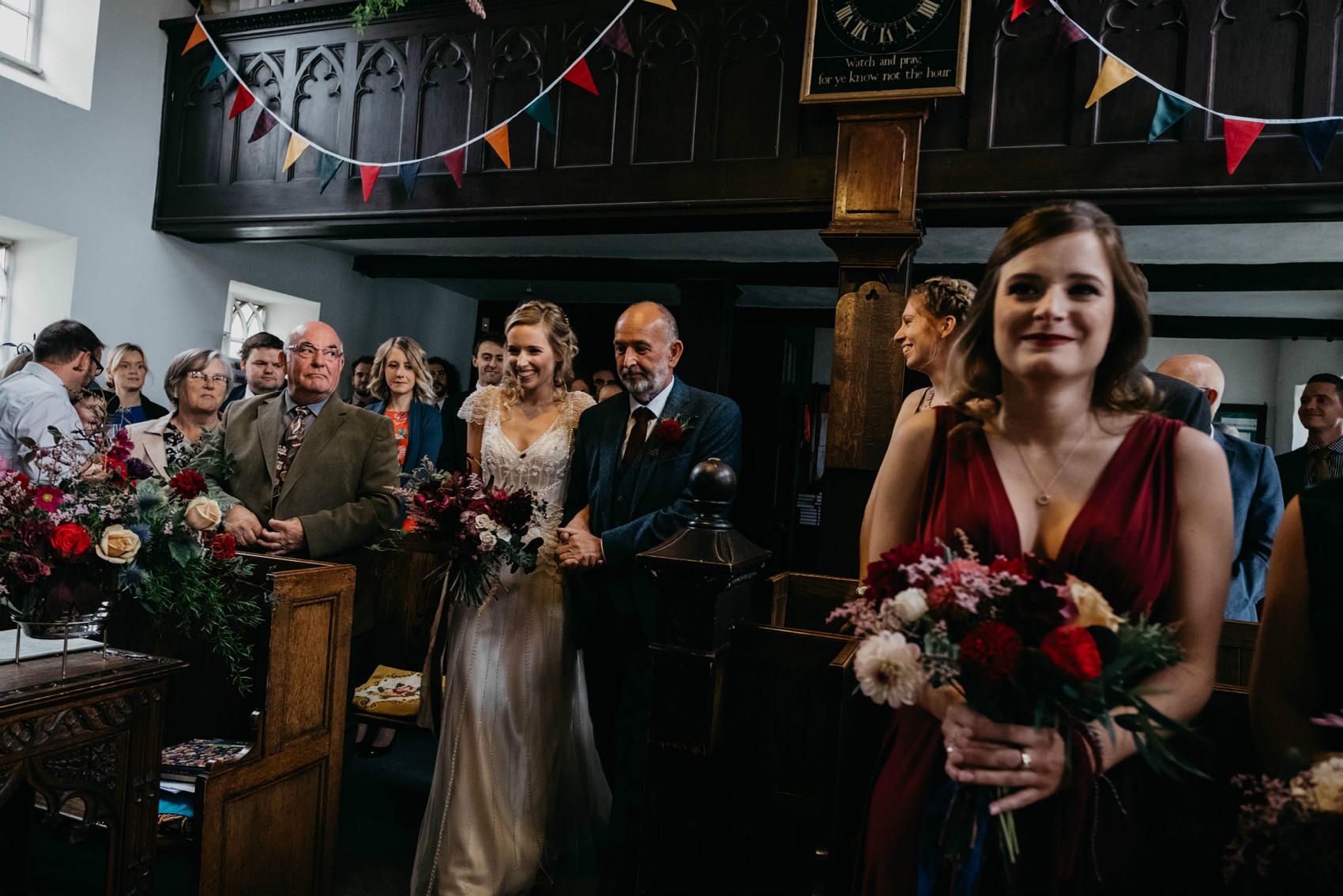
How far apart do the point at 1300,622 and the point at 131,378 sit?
5827 mm

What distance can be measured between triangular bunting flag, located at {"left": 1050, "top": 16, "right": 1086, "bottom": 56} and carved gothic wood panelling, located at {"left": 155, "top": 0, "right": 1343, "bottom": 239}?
5 cm

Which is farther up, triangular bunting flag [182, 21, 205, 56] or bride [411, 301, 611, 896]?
triangular bunting flag [182, 21, 205, 56]

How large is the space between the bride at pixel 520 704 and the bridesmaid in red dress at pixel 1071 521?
5.54 feet

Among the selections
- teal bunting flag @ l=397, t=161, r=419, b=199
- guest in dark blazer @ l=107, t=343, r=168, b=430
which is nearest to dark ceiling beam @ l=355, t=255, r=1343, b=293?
teal bunting flag @ l=397, t=161, r=419, b=199

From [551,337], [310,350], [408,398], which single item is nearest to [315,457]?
[310,350]

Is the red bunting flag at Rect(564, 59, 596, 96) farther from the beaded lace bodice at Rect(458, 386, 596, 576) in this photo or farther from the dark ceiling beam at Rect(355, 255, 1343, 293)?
the dark ceiling beam at Rect(355, 255, 1343, 293)

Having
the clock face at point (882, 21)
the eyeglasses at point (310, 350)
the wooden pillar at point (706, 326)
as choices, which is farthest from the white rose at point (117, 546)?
the wooden pillar at point (706, 326)

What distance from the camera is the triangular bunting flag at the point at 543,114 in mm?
5250

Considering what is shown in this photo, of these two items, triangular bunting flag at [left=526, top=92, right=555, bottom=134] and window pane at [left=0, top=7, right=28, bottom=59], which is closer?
triangular bunting flag at [left=526, top=92, right=555, bottom=134]

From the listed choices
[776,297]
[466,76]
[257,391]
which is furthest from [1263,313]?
[257,391]

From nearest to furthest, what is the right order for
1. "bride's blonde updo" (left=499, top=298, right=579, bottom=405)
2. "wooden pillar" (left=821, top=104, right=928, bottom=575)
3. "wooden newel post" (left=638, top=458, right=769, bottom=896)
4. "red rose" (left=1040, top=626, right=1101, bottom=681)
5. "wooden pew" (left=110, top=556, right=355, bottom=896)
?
"red rose" (left=1040, top=626, right=1101, bottom=681), "wooden newel post" (left=638, top=458, right=769, bottom=896), "wooden pew" (left=110, top=556, right=355, bottom=896), "bride's blonde updo" (left=499, top=298, right=579, bottom=405), "wooden pillar" (left=821, top=104, right=928, bottom=575)

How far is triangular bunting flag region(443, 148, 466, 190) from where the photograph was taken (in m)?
5.45

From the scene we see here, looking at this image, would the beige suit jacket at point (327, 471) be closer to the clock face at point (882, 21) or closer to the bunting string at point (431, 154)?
the bunting string at point (431, 154)

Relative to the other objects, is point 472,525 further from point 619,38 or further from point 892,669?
point 619,38
